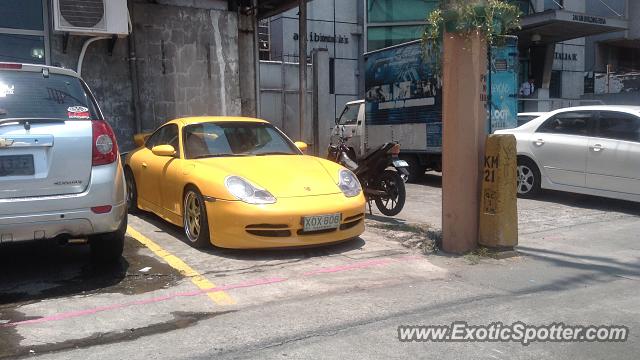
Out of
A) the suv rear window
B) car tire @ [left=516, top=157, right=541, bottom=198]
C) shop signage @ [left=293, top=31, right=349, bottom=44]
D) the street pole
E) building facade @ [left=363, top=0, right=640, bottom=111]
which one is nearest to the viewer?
the suv rear window

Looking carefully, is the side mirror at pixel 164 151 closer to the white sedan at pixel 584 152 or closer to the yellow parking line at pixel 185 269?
the yellow parking line at pixel 185 269

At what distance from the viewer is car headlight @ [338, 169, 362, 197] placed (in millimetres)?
6195

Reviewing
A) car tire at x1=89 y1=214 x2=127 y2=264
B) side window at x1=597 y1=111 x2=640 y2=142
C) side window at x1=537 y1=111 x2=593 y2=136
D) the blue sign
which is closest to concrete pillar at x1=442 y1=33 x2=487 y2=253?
car tire at x1=89 y1=214 x2=127 y2=264

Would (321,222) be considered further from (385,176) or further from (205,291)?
(385,176)

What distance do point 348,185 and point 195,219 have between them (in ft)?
5.32

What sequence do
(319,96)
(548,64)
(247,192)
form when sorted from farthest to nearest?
(548,64) → (319,96) → (247,192)

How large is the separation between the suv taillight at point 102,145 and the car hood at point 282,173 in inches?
51.2

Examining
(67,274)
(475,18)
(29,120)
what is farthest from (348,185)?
(29,120)

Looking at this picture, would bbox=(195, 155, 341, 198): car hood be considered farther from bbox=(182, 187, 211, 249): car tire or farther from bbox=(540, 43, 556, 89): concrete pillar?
bbox=(540, 43, 556, 89): concrete pillar

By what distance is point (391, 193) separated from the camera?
7793mm

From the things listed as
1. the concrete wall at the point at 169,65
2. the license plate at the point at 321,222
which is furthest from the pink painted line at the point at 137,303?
the concrete wall at the point at 169,65

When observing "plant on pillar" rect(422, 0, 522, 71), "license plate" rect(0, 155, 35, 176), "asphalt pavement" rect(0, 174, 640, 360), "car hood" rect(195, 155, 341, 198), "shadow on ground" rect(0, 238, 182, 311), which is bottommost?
"asphalt pavement" rect(0, 174, 640, 360)

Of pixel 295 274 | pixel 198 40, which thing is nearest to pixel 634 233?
pixel 295 274

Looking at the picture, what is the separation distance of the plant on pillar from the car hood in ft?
6.10
